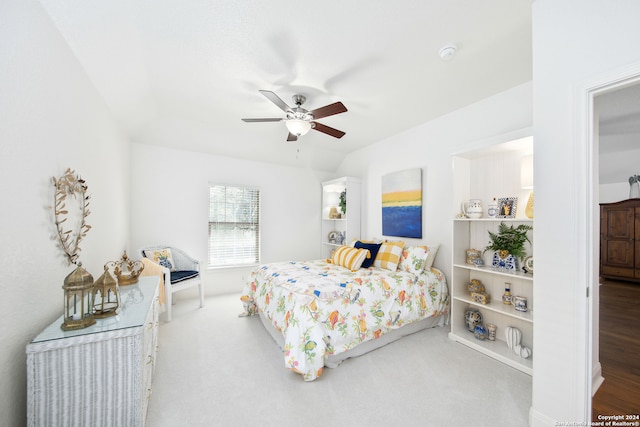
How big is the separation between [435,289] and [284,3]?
3224mm

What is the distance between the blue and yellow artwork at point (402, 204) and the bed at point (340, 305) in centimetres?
59

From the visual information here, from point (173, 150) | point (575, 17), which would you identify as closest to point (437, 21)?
point (575, 17)

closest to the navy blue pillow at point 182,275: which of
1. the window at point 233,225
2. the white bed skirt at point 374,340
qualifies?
the window at point 233,225

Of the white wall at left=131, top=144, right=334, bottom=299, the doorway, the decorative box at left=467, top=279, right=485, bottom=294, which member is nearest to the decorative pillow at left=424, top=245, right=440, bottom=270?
the decorative box at left=467, top=279, right=485, bottom=294

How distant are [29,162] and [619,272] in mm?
9148

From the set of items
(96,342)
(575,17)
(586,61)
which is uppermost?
(575,17)

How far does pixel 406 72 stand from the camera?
94.0 inches

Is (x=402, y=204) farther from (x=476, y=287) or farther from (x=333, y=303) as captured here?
(x=333, y=303)

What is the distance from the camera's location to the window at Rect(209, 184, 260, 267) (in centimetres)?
441

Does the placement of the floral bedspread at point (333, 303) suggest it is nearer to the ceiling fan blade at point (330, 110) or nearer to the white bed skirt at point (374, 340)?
the white bed skirt at point (374, 340)

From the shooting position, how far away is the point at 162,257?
3.66m

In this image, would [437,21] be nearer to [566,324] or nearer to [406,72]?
[406,72]

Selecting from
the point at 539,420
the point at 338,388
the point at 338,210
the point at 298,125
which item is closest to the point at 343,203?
the point at 338,210

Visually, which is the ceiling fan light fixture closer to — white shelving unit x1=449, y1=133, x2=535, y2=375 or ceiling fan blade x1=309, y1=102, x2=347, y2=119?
ceiling fan blade x1=309, y1=102, x2=347, y2=119
